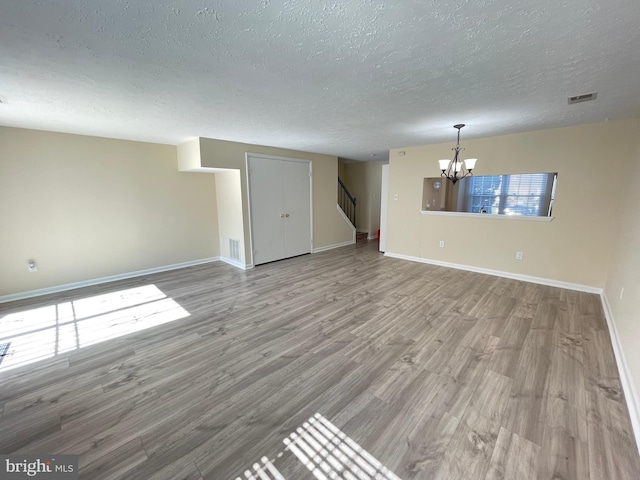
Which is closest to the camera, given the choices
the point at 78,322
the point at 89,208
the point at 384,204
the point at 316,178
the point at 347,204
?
the point at 78,322

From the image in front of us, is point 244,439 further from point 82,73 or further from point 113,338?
point 82,73

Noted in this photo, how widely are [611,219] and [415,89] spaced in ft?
11.4

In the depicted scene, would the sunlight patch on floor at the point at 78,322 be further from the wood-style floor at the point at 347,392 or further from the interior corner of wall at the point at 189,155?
the interior corner of wall at the point at 189,155

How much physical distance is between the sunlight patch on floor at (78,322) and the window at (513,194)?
5.47 metres

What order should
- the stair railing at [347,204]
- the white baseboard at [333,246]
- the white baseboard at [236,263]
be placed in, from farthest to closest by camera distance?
the stair railing at [347,204] → the white baseboard at [333,246] → the white baseboard at [236,263]

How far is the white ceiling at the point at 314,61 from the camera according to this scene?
1322mm

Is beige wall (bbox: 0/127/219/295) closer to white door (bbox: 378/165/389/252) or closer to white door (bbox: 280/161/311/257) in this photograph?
white door (bbox: 280/161/311/257)

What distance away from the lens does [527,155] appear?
4000 mm

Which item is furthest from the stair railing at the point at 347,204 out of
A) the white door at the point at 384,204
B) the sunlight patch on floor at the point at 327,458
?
the sunlight patch on floor at the point at 327,458

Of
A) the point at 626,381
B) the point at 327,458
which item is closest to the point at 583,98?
the point at 626,381

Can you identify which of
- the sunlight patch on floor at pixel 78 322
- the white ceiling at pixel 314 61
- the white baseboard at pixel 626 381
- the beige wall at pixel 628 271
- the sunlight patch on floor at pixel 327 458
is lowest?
the sunlight patch on floor at pixel 78 322

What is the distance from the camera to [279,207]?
5.41 meters

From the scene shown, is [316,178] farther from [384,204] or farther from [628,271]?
[628,271]

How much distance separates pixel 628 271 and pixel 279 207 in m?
4.95
